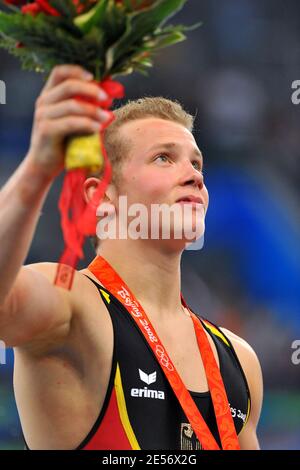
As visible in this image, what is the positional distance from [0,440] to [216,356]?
3.81 meters

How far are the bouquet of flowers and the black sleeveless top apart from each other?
90cm

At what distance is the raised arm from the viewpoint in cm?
187

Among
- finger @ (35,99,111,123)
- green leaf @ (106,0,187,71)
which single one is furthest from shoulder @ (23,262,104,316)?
green leaf @ (106,0,187,71)

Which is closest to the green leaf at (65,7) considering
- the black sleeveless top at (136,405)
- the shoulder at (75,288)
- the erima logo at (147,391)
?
the shoulder at (75,288)

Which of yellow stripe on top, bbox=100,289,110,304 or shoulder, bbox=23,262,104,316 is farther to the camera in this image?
yellow stripe on top, bbox=100,289,110,304

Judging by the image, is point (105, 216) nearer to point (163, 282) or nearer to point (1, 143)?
point (163, 282)

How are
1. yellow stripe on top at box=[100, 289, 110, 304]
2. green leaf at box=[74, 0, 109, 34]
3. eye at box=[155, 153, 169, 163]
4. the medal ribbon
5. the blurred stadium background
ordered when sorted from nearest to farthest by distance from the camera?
green leaf at box=[74, 0, 109, 34]
the medal ribbon
yellow stripe on top at box=[100, 289, 110, 304]
eye at box=[155, 153, 169, 163]
the blurred stadium background

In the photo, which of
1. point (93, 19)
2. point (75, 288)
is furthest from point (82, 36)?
point (75, 288)

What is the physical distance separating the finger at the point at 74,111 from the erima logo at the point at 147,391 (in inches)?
52.0

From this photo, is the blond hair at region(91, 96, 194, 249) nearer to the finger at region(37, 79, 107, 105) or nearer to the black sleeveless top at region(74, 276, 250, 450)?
the black sleeveless top at region(74, 276, 250, 450)

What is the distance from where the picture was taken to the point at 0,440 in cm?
663

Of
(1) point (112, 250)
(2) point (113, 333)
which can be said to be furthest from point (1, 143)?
(2) point (113, 333)

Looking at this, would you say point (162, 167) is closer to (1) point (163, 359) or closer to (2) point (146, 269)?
(2) point (146, 269)

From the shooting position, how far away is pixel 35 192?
2006 mm
